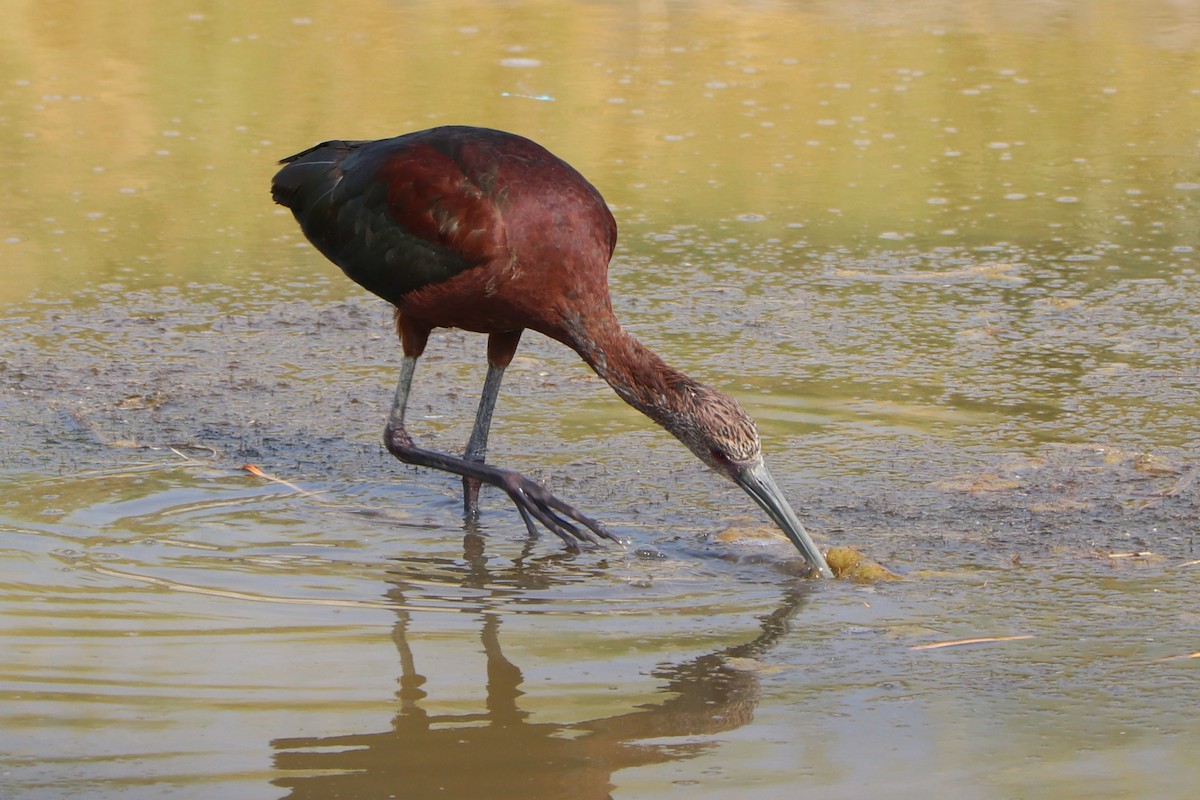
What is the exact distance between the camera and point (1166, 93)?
11203 mm

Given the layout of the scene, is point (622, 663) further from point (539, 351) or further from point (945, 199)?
point (945, 199)

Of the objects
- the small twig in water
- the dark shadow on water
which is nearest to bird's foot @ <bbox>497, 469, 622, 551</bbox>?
the dark shadow on water

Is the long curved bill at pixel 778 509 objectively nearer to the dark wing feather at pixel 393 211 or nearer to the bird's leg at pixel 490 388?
the dark wing feather at pixel 393 211

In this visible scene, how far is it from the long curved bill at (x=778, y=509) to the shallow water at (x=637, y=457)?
88 millimetres

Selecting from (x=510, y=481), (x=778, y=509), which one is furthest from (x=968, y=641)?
(x=510, y=481)

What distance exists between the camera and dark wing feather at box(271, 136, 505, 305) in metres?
4.90

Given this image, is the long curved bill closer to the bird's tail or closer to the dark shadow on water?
the dark shadow on water

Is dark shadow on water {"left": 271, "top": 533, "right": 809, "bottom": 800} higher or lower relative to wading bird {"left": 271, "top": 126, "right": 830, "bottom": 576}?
lower

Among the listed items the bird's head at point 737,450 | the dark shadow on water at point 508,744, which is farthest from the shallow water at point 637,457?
the bird's head at point 737,450

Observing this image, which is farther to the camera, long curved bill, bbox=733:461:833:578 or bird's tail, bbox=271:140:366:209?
→ bird's tail, bbox=271:140:366:209

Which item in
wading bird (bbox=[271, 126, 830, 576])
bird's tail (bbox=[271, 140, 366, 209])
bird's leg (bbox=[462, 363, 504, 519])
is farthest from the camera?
bird's tail (bbox=[271, 140, 366, 209])

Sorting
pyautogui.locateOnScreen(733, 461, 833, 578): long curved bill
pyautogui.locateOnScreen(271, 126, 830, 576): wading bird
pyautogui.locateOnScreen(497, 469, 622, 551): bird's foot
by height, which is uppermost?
pyautogui.locateOnScreen(271, 126, 830, 576): wading bird

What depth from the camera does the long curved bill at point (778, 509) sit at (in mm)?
4496

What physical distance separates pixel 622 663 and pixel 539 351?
2.96 meters
